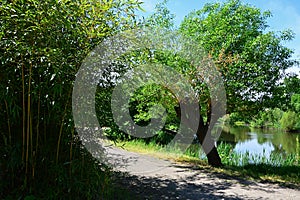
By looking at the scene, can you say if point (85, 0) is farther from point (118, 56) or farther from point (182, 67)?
point (182, 67)

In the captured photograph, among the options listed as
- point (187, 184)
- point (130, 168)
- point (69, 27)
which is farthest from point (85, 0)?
point (130, 168)

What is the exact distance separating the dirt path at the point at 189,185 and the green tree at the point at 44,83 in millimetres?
867

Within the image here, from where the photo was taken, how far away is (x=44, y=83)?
165 centimetres

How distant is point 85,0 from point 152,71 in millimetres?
2248

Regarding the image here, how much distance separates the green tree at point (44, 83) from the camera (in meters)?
1.51

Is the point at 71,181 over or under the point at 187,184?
over

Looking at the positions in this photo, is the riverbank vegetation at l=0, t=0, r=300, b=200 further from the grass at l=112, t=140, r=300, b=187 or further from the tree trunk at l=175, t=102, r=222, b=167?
the tree trunk at l=175, t=102, r=222, b=167

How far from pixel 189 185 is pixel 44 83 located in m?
2.30

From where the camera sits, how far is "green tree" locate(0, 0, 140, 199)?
1.51 metres

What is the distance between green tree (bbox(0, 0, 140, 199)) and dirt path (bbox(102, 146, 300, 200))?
2.84ft

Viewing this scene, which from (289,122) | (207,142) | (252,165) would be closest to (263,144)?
(289,122)

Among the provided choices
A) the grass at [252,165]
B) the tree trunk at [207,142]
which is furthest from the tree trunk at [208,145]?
the grass at [252,165]

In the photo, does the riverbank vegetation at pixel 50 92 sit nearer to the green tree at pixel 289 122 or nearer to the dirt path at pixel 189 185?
the dirt path at pixel 189 185

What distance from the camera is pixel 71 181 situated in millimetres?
1804
